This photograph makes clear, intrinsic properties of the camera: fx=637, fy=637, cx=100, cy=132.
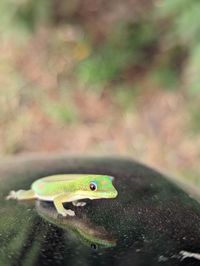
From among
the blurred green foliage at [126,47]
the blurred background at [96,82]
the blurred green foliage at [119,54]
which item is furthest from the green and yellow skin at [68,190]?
the blurred green foliage at [119,54]

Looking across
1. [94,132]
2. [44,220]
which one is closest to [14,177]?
[44,220]

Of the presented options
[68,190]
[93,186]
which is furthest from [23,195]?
[93,186]

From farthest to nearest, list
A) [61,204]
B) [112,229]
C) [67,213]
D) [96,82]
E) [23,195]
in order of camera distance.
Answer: [96,82], [23,195], [61,204], [67,213], [112,229]

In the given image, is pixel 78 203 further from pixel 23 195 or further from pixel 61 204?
pixel 23 195

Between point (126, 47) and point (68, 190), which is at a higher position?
point (68, 190)

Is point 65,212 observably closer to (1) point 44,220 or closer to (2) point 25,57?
(1) point 44,220

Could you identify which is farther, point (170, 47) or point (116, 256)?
point (170, 47)

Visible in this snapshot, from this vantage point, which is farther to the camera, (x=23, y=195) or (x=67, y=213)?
(x=23, y=195)

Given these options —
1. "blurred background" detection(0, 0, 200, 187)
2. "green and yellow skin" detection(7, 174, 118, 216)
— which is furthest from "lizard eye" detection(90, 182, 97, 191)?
"blurred background" detection(0, 0, 200, 187)
